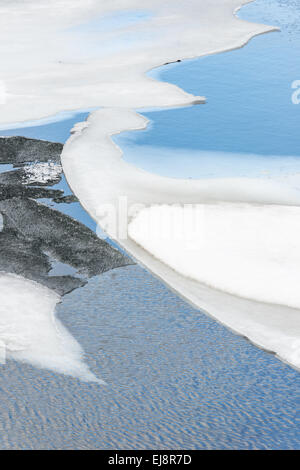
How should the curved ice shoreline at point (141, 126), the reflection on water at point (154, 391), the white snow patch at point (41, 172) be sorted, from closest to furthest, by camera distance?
1. the reflection on water at point (154, 391)
2. the curved ice shoreline at point (141, 126)
3. the white snow patch at point (41, 172)

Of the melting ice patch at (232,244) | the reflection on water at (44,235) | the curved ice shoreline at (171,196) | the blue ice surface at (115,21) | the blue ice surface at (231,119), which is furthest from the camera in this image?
the blue ice surface at (115,21)

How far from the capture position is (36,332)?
15.9 ft

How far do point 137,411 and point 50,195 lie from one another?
3.43 meters

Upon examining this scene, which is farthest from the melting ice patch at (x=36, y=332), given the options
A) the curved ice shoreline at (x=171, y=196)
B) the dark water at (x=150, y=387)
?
the curved ice shoreline at (x=171, y=196)

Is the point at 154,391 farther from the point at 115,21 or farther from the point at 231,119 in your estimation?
the point at 115,21

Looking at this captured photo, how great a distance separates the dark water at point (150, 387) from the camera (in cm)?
393

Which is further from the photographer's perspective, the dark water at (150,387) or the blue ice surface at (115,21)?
the blue ice surface at (115,21)

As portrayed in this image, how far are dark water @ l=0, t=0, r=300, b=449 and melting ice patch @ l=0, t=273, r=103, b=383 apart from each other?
0.07 meters

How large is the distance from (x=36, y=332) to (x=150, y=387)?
0.97 meters

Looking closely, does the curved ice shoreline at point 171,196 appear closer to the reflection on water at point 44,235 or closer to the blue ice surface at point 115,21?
the reflection on water at point 44,235

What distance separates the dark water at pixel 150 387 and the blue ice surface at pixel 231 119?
2.77m

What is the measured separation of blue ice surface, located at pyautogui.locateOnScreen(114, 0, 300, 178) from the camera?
26.0ft

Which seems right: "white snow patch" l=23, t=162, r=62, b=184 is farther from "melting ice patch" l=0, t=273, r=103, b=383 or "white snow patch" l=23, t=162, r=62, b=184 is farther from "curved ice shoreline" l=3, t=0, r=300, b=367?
"melting ice patch" l=0, t=273, r=103, b=383

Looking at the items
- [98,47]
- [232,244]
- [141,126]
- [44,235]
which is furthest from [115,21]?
[232,244]
